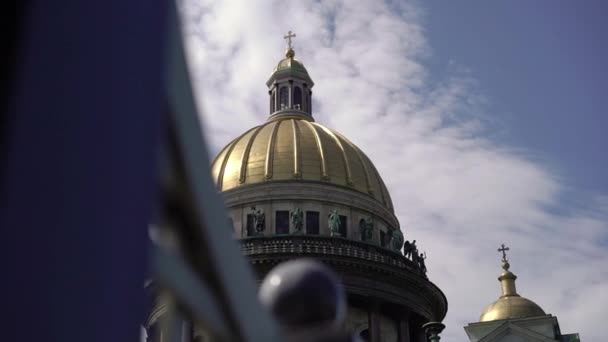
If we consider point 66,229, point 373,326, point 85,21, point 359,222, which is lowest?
point 66,229

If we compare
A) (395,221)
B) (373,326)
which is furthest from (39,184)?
(395,221)

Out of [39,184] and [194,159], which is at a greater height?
[194,159]

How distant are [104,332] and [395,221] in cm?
4599

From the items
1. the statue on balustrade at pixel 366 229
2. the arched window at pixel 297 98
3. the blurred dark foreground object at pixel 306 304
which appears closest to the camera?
the blurred dark foreground object at pixel 306 304

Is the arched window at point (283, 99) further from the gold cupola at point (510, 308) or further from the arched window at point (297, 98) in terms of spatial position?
the gold cupola at point (510, 308)

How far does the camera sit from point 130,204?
1985 millimetres

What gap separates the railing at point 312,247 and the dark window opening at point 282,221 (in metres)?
1.53

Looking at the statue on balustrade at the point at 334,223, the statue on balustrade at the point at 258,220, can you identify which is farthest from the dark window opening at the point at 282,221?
the statue on balustrade at the point at 334,223

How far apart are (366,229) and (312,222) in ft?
9.02

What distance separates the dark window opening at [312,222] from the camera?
4328cm

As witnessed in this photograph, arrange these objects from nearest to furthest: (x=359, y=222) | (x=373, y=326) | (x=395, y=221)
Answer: (x=373, y=326) → (x=359, y=222) → (x=395, y=221)

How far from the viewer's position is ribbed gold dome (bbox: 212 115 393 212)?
146 feet

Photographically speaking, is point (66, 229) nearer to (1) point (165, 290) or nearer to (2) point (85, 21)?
(2) point (85, 21)

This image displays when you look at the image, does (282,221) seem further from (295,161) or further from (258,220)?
(295,161)
